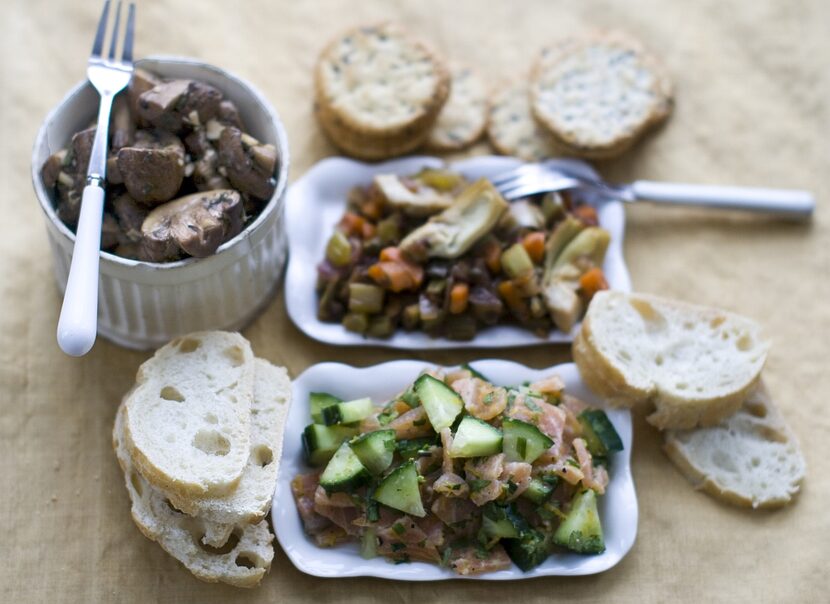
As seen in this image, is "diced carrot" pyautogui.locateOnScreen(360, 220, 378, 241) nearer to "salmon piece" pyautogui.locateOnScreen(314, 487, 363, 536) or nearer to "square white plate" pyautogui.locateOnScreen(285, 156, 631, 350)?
"square white plate" pyautogui.locateOnScreen(285, 156, 631, 350)

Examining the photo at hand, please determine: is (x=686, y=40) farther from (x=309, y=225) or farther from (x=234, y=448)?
(x=234, y=448)

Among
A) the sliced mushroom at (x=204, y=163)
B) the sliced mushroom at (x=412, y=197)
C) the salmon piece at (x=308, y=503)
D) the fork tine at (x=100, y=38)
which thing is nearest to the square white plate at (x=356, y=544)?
the salmon piece at (x=308, y=503)

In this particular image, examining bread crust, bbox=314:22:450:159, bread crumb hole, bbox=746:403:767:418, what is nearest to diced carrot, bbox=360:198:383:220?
bread crust, bbox=314:22:450:159

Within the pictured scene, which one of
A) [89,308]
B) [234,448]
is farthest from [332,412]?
[89,308]

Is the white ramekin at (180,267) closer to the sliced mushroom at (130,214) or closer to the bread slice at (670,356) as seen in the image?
the sliced mushroom at (130,214)

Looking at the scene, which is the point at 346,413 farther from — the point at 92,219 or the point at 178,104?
the point at 178,104
